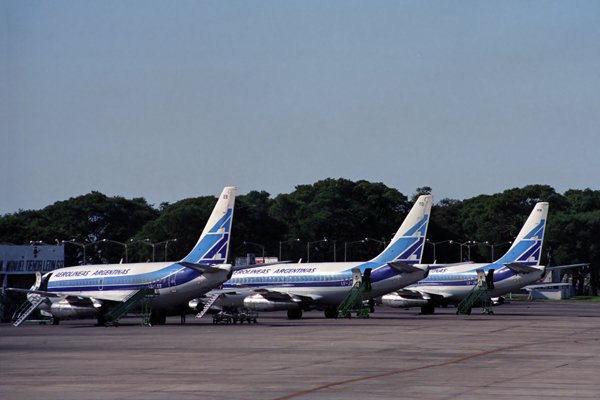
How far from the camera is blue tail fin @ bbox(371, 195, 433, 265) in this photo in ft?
160

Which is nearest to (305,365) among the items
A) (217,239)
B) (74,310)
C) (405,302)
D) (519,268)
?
(217,239)

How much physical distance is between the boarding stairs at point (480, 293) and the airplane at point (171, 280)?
65.6ft

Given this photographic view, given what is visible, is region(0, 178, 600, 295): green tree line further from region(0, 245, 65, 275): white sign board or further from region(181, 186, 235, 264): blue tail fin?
region(181, 186, 235, 264): blue tail fin

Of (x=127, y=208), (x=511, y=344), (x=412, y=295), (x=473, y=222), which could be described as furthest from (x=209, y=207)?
(x=511, y=344)

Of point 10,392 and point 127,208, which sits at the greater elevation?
point 127,208

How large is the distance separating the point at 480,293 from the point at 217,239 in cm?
2130

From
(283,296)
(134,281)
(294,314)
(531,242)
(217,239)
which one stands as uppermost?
(531,242)

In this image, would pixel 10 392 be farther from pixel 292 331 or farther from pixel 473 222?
pixel 473 222

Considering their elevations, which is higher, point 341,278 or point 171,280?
point 341,278

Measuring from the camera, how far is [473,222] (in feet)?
426

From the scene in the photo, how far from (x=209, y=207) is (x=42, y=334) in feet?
237

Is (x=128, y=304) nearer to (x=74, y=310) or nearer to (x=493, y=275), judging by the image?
(x=74, y=310)

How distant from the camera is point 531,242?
54.8 metres

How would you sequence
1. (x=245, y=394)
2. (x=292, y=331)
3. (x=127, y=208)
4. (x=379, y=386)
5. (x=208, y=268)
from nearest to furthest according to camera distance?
(x=245, y=394)
(x=379, y=386)
(x=292, y=331)
(x=208, y=268)
(x=127, y=208)
